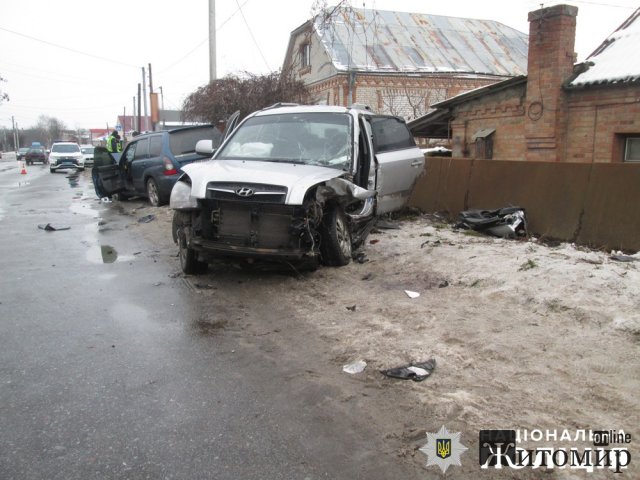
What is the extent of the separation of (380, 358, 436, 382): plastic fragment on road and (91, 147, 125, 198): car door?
41.4ft

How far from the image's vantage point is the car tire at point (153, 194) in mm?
13070

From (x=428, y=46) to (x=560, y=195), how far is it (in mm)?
20639

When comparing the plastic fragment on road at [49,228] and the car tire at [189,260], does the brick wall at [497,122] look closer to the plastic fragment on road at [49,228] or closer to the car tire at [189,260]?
the car tire at [189,260]

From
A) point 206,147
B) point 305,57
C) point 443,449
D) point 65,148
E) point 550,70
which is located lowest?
point 443,449

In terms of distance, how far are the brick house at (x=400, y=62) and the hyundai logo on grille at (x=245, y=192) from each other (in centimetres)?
1799

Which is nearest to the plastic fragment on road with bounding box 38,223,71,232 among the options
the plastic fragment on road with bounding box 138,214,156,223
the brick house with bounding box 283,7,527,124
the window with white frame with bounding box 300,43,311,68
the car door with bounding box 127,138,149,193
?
the plastic fragment on road with bounding box 138,214,156,223

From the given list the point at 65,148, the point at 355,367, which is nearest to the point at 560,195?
the point at 355,367

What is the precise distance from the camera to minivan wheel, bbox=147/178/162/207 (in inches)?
517

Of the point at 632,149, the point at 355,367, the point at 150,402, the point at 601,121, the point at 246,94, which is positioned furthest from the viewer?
the point at 246,94

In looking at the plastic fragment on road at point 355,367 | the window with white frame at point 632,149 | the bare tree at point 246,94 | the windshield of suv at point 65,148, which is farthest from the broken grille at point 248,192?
the windshield of suv at point 65,148

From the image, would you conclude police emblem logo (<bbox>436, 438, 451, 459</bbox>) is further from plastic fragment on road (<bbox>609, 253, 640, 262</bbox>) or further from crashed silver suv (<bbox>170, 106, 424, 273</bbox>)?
plastic fragment on road (<bbox>609, 253, 640, 262</bbox>)

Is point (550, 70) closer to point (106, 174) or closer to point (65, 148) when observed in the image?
point (106, 174)

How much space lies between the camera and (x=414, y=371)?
12.3ft

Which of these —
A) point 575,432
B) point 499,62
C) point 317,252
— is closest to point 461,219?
point 317,252
